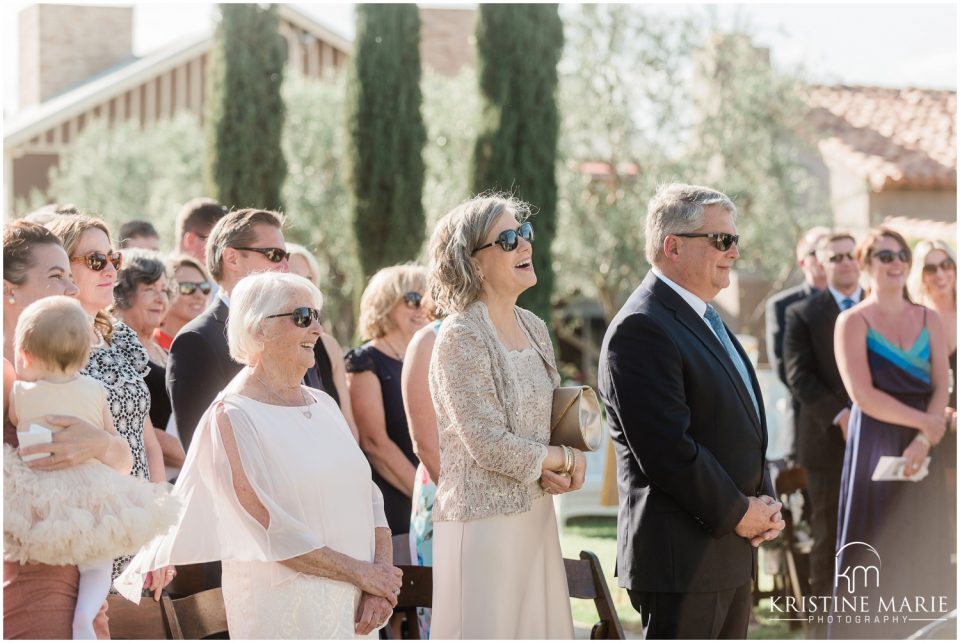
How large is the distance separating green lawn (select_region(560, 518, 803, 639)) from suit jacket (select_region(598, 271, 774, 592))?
221 cm

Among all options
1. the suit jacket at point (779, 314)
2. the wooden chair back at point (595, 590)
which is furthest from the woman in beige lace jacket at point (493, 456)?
the suit jacket at point (779, 314)

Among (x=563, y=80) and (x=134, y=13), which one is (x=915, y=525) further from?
(x=134, y=13)

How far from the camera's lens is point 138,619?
3.57 metres

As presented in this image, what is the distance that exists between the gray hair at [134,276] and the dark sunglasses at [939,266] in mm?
4315

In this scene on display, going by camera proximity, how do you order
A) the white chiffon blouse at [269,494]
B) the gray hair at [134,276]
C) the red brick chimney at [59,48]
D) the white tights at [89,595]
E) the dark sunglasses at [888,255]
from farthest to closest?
the red brick chimney at [59,48] < the dark sunglasses at [888,255] < the gray hair at [134,276] < the white chiffon blouse at [269,494] < the white tights at [89,595]

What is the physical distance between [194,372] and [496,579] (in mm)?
1451

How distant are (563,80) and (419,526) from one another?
46.9 ft

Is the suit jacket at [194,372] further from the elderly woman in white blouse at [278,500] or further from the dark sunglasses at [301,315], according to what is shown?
the dark sunglasses at [301,315]

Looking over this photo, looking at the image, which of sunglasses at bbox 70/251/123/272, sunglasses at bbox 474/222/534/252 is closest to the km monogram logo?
sunglasses at bbox 474/222/534/252

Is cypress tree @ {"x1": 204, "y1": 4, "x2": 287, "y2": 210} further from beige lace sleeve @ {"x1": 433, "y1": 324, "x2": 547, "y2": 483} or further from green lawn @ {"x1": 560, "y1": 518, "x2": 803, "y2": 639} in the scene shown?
beige lace sleeve @ {"x1": 433, "y1": 324, "x2": 547, "y2": 483}

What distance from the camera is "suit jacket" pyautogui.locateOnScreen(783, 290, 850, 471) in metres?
6.77

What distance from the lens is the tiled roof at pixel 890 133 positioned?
19203 millimetres

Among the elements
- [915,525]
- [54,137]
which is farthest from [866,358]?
[54,137]

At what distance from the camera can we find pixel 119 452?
3240 mm
